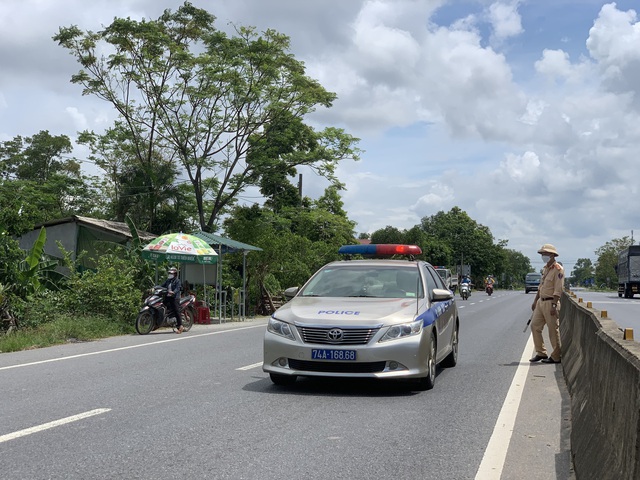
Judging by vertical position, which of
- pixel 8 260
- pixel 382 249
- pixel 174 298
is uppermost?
pixel 382 249

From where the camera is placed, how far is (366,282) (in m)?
9.16

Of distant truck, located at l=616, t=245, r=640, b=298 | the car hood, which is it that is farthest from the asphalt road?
distant truck, located at l=616, t=245, r=640, b=298

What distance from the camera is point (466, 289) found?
1805 inches

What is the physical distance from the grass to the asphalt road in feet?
8.56

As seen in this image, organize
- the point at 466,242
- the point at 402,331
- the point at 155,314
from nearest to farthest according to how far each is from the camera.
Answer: the point at 402,331 → the point at 155,314 → the point at 466,242

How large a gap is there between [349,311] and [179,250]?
36.3ft

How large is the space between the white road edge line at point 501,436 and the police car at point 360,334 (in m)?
0.99

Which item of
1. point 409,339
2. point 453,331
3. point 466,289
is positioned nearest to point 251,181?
point 466,289

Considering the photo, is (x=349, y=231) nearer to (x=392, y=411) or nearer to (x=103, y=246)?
(x=103, y=246)

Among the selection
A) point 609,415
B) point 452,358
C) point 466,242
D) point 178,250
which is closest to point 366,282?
point 452,358

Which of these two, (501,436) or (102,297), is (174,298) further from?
(501,436)

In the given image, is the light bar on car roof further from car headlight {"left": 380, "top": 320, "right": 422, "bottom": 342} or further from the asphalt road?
car headlight {"left": 380, "top": 320, "right": 422, "bottom": 342}

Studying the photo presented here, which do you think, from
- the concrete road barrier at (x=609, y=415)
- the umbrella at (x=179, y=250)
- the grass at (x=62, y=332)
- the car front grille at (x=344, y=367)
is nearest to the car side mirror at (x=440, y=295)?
the car front grille at (x=344, y=367)

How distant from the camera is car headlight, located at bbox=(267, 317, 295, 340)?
7.87 metres
